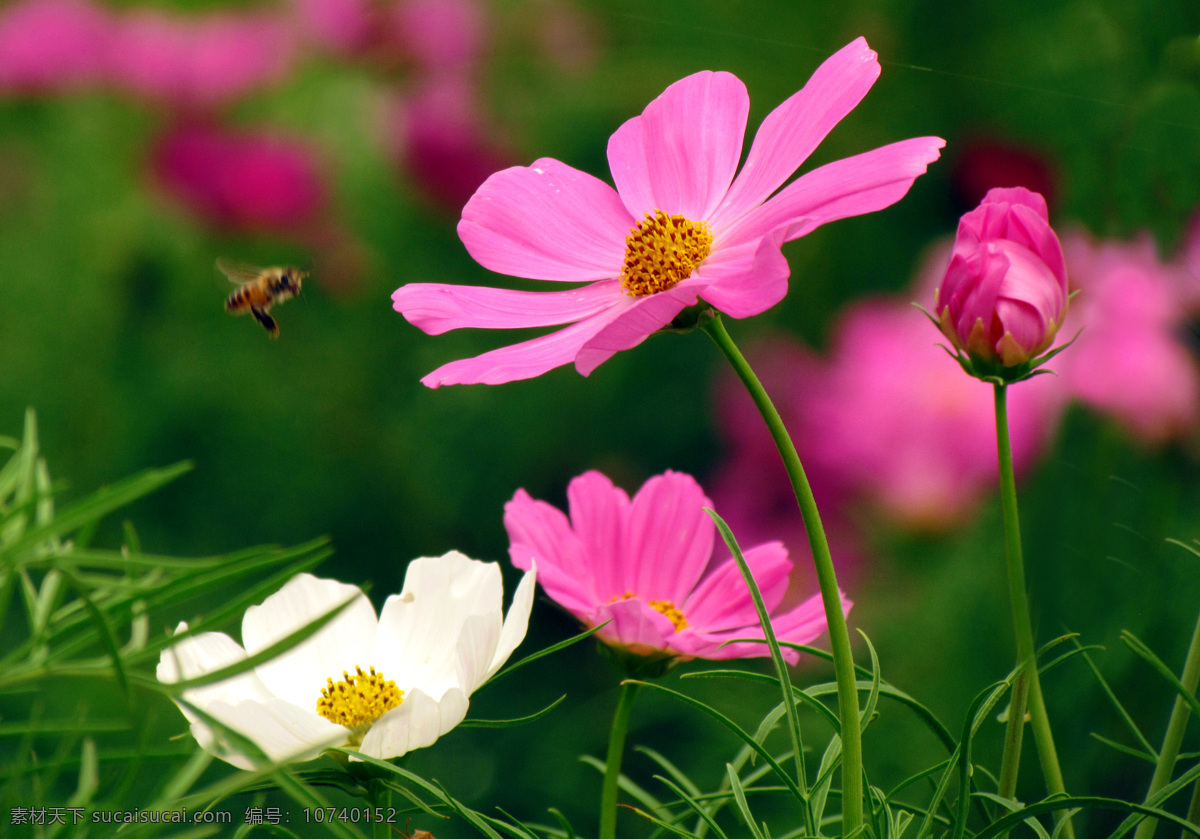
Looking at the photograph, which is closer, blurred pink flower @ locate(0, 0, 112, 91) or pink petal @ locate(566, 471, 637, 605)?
pink petal @ locate(566, 471, 637, 605)

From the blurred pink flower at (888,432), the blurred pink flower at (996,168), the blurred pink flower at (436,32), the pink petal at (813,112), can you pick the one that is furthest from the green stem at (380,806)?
the blurred pink flower at (436,32)

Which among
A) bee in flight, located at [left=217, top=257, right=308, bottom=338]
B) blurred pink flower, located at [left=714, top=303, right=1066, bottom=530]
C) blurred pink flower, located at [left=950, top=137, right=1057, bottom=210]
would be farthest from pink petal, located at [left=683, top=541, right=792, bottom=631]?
blurred pink flower, located at [left=950, top=137, right=1057, bottom=210]

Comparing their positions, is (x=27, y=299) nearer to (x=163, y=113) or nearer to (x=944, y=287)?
(x=163, y=113)

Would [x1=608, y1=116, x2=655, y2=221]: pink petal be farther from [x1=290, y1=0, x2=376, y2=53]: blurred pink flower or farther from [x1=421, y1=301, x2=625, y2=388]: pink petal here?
[x1=290, y1=0, x2=376, y2=53]: blurred pink flower

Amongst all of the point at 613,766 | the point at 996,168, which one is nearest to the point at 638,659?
the point at 613,766

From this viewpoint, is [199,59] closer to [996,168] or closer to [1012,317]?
[996,168]

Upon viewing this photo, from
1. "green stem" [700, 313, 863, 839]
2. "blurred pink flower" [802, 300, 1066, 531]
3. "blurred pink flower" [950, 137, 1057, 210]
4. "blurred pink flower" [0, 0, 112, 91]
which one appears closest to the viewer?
"green stem" [700, 313, 863, 839]
